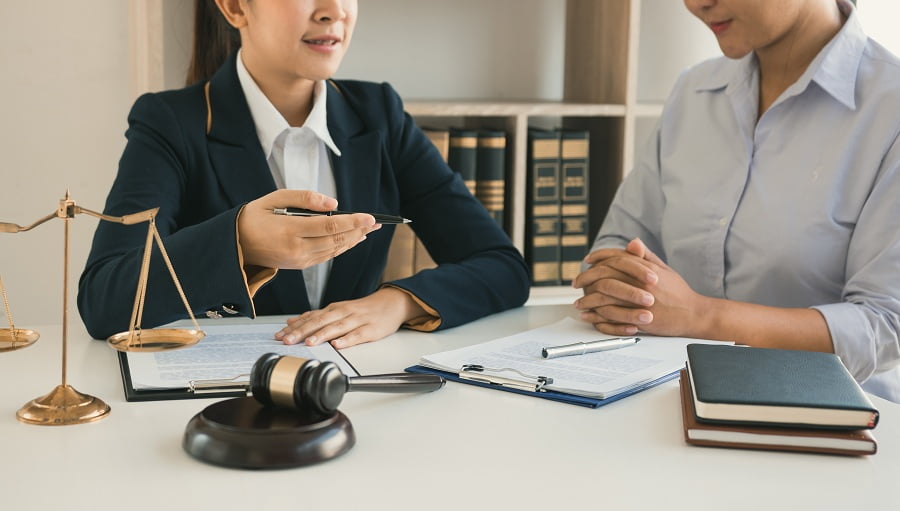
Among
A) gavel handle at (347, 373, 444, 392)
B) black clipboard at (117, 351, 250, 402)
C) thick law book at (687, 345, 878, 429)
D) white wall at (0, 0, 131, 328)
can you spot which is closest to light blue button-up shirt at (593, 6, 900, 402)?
thick law book at (687, 345, 878, 429)

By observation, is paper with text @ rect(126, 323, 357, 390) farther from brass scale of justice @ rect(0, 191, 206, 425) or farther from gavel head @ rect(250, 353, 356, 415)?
gavel head @ rect(250, 353, 356, 415)

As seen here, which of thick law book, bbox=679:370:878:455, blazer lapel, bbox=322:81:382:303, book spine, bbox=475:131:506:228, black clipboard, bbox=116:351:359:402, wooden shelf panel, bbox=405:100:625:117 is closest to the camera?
thick law book, bbox=679:370:878:455

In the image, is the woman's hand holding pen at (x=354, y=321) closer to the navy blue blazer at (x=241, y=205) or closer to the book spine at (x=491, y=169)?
the navy blue blazer at (x=241, y=205)

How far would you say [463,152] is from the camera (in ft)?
8.67

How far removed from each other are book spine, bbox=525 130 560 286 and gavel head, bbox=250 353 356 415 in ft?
6.14

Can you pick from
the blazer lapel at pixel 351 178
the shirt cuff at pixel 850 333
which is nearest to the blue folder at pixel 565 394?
the shirt cuff at pixel 850 333

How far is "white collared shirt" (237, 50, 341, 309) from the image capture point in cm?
167

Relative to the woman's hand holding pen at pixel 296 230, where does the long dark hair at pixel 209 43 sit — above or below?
above

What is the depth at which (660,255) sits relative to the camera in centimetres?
199

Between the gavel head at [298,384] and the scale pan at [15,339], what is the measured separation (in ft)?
0.95

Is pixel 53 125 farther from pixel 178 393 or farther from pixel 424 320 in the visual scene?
pixel 178 393

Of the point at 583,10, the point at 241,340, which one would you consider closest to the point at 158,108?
the point at 241,340

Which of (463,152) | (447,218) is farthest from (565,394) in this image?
(463,152)

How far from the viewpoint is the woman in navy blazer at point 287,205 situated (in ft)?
4.05
